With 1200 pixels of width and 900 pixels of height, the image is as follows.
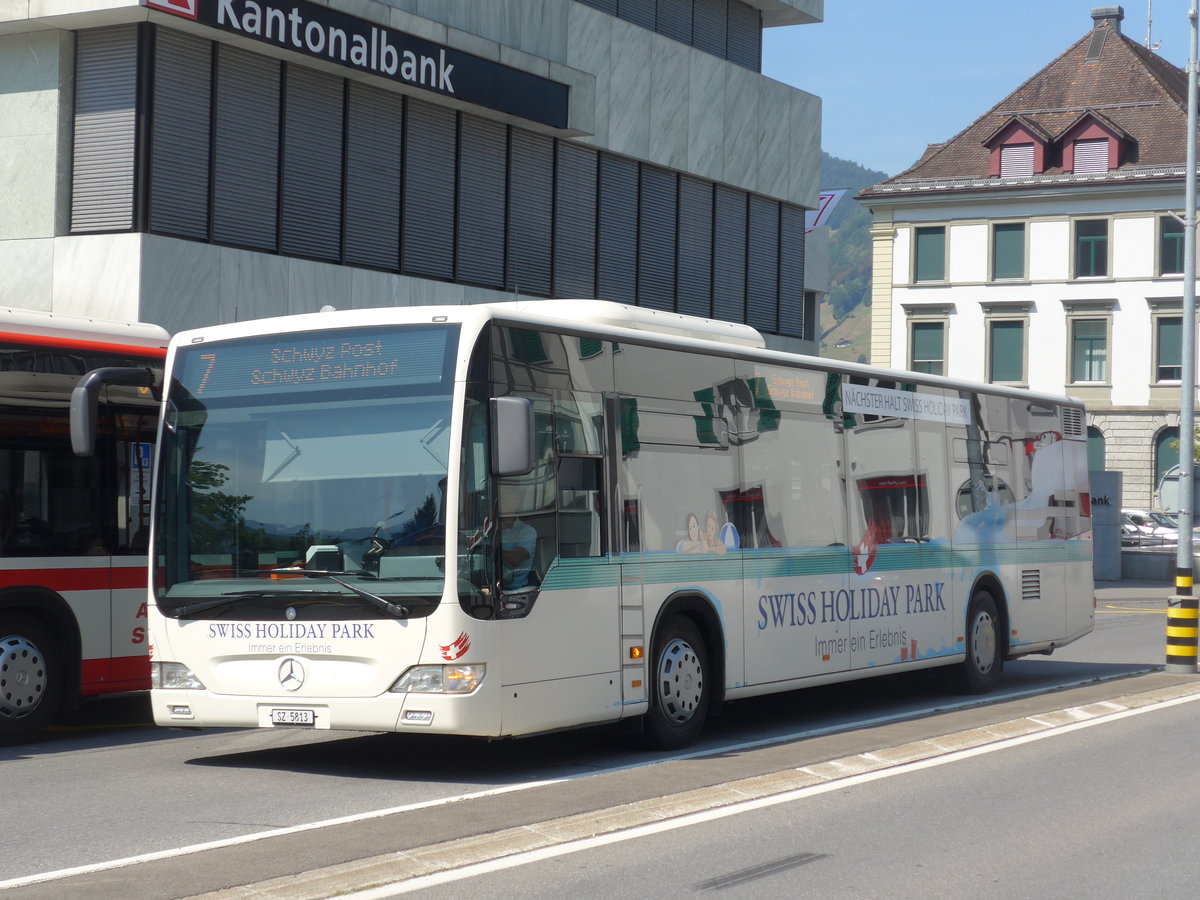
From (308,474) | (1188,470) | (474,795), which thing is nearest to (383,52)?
(308,474)

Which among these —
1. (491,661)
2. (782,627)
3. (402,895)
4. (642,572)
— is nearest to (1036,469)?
(782,627)

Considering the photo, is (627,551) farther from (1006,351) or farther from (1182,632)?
(1006,351)

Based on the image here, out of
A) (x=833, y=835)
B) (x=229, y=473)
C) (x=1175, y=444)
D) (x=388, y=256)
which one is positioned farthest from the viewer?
(x=1175, y=444)

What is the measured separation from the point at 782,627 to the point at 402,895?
251 inches

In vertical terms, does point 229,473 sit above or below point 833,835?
above

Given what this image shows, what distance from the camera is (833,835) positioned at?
8250 millimetres

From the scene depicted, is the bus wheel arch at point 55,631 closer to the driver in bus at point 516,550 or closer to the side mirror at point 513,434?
the driver in bus at point 516,550

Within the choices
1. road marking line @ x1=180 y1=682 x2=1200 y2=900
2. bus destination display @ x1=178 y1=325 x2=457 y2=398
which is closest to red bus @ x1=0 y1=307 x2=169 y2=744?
bus destination display @ x1=178 y1=325 x2=457 y2=398

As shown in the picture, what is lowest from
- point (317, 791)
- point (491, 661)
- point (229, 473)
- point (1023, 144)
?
point (317, 791)

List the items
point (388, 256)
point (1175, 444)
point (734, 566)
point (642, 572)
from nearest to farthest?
point (642, 572), point (734, 566), point (388, 256), point (1175, 444)

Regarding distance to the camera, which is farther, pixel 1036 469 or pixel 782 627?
pixel 1036 469

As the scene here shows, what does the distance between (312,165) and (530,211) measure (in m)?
4.85

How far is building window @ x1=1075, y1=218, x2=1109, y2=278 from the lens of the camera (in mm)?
62188

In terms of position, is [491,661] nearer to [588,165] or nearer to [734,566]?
[734,566]
